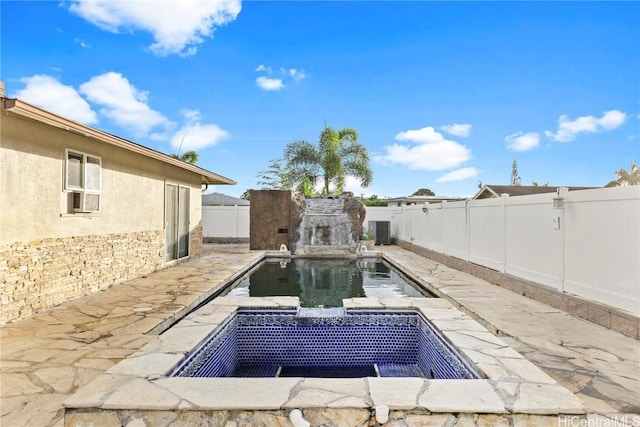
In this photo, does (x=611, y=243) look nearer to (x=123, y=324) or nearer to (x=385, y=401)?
(x=385, y=401)

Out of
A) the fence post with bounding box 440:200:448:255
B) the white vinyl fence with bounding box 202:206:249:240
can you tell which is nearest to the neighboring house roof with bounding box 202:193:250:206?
the white vinyl fence with bounding box 202:206:249:240

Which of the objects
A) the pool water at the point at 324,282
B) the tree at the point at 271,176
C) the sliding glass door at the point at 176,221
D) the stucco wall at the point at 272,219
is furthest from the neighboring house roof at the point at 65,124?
the tree at the point at 271,176

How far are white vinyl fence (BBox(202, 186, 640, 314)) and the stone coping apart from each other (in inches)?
86.1

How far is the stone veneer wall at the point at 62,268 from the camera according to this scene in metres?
4.79

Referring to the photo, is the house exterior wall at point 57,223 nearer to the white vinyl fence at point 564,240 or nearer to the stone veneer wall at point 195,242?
the stone veneer wall at point 195,242

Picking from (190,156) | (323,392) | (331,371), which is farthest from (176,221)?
(190,156)

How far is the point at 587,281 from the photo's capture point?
16.4ft

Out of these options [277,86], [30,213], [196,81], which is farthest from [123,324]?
[277,86]

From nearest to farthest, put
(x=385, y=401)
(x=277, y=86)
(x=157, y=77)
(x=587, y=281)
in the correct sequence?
(x=385, y=401) < (x=587, y=281) < (x=157, y=77) < (x=277, y=86)

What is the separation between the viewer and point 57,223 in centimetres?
571

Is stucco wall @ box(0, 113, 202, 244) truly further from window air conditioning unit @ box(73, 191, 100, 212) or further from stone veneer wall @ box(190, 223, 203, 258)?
stone veneer wall @ box(190, 223, 203, 258)

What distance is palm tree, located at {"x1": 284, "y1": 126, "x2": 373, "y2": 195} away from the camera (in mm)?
22391

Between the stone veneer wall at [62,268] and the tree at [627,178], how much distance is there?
1772 cm

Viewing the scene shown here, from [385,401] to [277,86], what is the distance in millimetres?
19832
